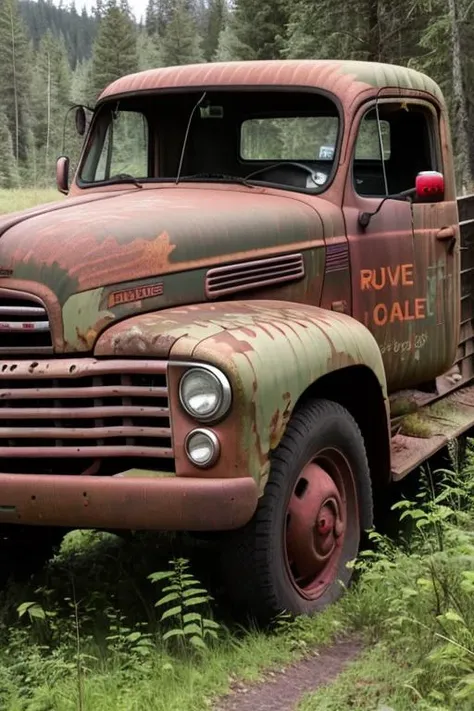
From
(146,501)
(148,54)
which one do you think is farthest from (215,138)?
(148,54)

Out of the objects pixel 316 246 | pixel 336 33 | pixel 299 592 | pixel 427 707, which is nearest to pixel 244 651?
pixel 299 592

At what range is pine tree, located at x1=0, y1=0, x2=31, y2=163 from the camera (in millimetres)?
61938

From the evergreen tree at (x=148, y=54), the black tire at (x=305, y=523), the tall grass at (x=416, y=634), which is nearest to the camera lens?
the tall grass at (x=416, y=634)

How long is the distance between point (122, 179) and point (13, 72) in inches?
Result: 2387

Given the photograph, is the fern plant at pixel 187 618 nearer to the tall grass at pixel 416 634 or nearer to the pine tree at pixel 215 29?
the tall grass at pixel 416 634

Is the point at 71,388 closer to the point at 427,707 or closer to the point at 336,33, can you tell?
the point at 427,707

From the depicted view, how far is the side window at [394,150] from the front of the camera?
534 centimetres

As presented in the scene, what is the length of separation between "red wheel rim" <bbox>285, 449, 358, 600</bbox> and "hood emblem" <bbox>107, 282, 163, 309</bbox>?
36.8 inches

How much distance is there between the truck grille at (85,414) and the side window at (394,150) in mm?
2212

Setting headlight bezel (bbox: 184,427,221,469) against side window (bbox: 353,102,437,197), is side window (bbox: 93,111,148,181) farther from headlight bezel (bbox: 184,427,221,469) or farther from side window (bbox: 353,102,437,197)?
headlight bezel (bbox: 184,427,221,469)

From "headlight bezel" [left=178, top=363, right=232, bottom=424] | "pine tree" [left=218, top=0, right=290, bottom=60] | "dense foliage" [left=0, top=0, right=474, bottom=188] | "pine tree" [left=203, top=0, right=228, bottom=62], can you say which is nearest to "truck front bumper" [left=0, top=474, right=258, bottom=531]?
"headlight bezel" [left=178, top=363, right=232, bottom=424]

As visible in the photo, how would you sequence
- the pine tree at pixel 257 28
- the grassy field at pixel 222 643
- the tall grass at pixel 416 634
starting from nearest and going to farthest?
the tall grass at pixel 416 634 < the grassy field at pixel 222 643 < the pine tree at pixel 257 28

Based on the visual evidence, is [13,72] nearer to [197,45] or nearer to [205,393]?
[197,45]

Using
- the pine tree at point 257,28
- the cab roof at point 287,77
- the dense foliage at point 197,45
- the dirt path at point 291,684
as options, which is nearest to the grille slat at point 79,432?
the dirt path at point 291,684
